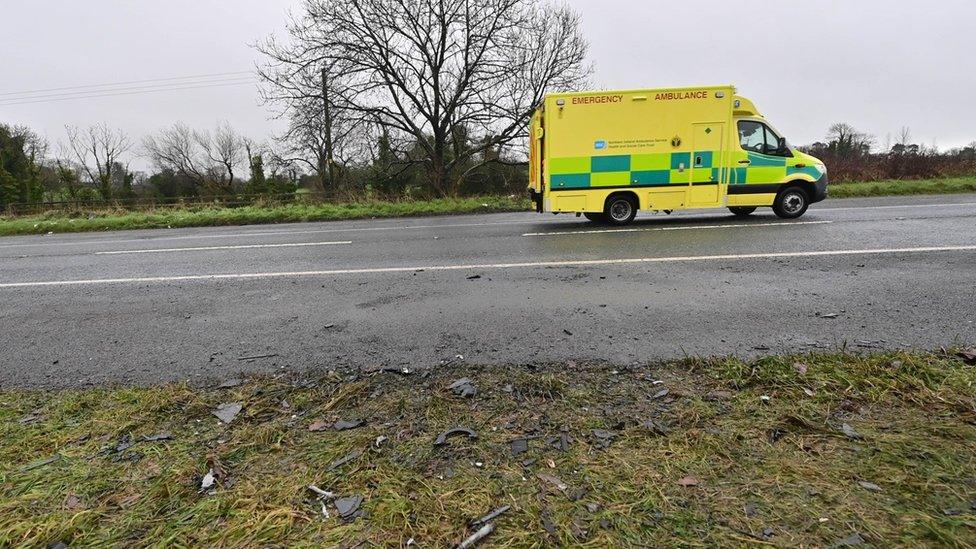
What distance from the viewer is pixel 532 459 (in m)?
2.13

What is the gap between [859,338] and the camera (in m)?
3.47

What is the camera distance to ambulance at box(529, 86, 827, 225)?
1021 centimetres

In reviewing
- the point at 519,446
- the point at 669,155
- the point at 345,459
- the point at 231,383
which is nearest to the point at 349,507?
the point at 345,459

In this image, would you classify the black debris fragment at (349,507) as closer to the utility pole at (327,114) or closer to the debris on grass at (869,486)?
the debris on grass at (869,486)

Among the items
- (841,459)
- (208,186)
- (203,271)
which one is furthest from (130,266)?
(208,186)

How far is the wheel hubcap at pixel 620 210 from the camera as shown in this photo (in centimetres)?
1086

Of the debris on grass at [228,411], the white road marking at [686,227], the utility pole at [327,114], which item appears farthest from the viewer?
the utility pole at [327,114]

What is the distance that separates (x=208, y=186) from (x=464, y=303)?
53276 millimetres

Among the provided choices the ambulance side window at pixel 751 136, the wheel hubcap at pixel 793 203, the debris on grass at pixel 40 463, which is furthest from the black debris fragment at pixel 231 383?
the wheel hubcap at pixel 793 203

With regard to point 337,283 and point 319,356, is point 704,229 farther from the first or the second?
point 319,356

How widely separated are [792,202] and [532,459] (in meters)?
11.1

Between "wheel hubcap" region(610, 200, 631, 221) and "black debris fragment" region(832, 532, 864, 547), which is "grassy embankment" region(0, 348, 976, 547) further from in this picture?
"wheel hubcap" region(610, 200, 631, 221)

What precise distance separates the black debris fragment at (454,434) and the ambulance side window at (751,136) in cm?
1059

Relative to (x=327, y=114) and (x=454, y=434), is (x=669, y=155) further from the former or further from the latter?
(x=327, y=114)
